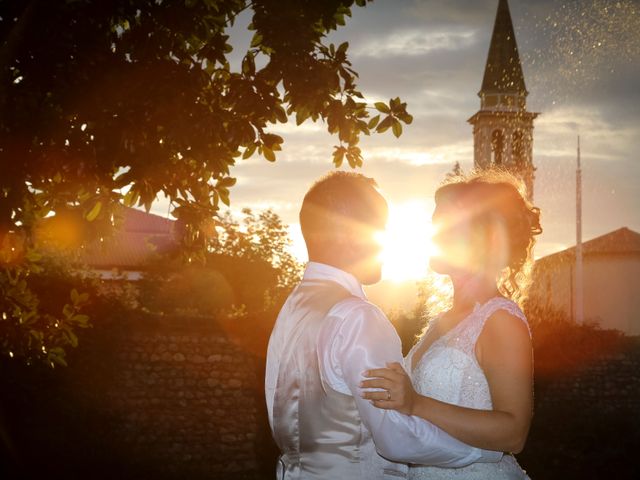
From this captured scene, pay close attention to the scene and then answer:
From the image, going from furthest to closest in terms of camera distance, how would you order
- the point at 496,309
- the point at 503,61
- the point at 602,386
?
the point at 503,61 < the point at 602,386 < the point at 496,309

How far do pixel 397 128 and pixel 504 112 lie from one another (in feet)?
190

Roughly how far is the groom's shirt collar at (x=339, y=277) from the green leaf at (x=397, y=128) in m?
2.84

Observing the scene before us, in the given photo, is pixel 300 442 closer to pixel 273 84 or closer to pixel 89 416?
pixel 273 84

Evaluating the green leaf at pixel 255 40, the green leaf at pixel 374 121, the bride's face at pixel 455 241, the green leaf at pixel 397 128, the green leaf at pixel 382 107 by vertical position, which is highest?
the green leaf at pixel 255 40

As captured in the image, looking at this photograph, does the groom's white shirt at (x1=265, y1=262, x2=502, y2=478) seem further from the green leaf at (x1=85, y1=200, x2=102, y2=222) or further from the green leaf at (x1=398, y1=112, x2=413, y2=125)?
the green leaf at (x1=398, y1=112, x2=413, y2=125)

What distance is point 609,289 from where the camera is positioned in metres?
43.1

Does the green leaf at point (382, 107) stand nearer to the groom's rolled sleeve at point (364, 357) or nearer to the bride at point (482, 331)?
the bride at point (482, 331)

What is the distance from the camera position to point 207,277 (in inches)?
1147

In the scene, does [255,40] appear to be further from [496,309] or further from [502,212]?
[496,309]

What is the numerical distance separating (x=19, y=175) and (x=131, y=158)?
821 mm

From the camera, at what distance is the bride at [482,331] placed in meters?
3.25

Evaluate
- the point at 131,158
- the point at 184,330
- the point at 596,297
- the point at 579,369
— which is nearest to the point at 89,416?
the point at 184,330

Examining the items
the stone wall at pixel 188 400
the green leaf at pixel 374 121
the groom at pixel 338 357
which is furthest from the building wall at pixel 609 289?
the groom at pixel 338 357

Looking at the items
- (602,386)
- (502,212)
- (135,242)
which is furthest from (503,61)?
(502,212)
